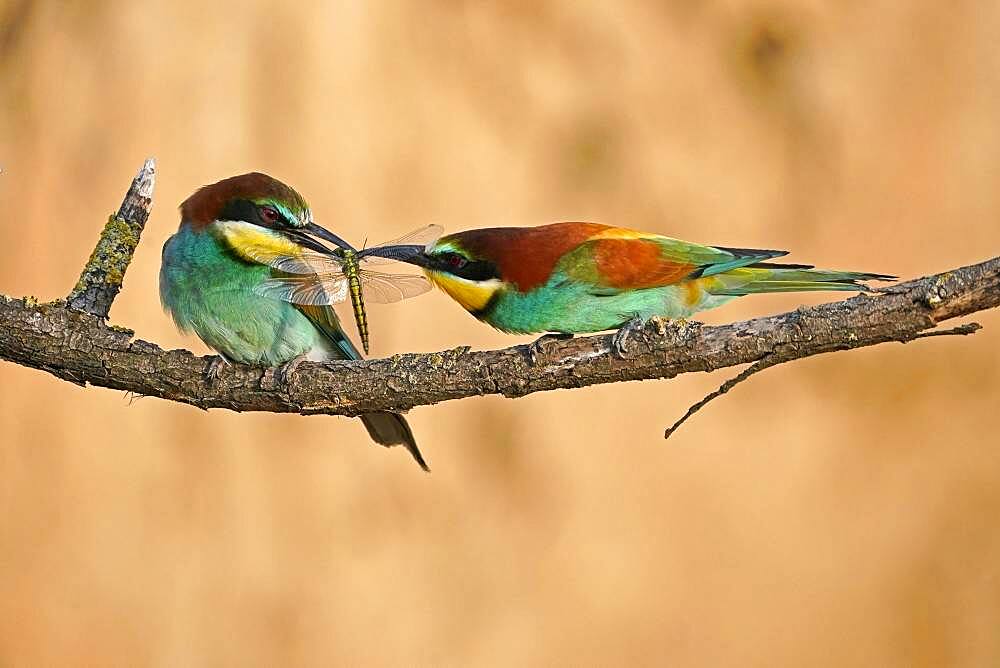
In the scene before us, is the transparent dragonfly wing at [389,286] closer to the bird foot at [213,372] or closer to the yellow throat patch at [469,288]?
the yellow throat patch at [469,288]

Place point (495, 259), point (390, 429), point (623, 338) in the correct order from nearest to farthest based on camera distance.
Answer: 1. point (623, 338)
2. point (495, 259)
3. point (390, 429)

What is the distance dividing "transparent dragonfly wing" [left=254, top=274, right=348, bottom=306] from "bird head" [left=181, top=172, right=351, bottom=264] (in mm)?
45

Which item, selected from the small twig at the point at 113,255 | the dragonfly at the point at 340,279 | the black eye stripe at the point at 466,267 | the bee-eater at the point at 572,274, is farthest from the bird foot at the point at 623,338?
the small twig at the point at 113,255

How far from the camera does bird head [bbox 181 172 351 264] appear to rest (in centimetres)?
167

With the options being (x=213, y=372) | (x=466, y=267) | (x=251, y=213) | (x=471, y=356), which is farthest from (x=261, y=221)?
(x=471, y=356)

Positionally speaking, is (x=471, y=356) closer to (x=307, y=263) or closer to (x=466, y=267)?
(x=466, y=267)

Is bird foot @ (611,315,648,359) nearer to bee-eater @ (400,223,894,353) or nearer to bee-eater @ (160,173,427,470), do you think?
bee-eater @ (400,223,894,353)

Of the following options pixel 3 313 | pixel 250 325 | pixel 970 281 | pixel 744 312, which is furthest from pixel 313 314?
pixel 744 312

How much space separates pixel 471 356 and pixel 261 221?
0.54 metres

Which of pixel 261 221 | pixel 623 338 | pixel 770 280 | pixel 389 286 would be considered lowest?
pixel 623 338

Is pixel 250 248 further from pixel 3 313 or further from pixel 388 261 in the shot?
A: pixel 3 313

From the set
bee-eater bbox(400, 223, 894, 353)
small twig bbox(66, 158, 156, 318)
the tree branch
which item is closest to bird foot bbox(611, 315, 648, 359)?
the tree branch

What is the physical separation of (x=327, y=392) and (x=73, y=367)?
375mm

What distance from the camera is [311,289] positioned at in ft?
5.53
